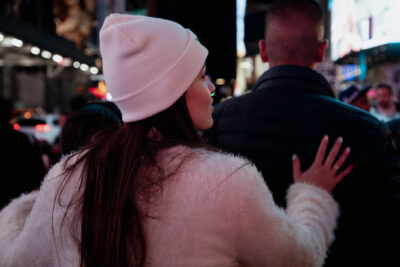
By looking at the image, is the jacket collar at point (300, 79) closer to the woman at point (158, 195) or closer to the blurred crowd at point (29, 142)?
the woman at point (158, 195)

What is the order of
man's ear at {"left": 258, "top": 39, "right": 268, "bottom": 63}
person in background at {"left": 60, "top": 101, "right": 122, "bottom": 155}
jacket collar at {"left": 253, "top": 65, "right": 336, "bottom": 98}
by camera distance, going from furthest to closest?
1. person in background at {"left": 60, "top": 101, "right": 122, "bottom": 155}
2. man's ear at {"left": 258, "top": 39, "right": 268, "bottom": 63}
3. jacket collar at {"left": 253, "top": 65, "right": 336, "bottom": 98}

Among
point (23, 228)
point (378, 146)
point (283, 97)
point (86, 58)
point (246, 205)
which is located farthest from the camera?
point (86, 58)

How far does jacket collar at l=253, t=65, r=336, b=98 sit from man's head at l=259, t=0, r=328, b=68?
117mm

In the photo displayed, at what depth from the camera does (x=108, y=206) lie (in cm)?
136

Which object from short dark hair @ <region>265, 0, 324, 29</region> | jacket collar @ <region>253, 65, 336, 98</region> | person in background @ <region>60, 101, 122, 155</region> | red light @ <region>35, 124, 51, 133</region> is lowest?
red light @ <region>35, 124, 51, 133</region>

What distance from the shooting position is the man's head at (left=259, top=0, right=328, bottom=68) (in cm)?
243

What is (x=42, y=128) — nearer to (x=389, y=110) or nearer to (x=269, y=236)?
(x=389, y=110)

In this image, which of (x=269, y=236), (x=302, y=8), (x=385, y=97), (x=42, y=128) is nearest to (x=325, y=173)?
(x=269, y=236)

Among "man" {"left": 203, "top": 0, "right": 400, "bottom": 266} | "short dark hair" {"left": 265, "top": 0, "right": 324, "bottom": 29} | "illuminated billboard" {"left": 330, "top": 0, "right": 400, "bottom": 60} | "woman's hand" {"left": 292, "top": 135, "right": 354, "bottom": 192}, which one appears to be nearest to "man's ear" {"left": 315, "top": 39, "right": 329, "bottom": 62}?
"man" {"left": 203, "top": 0, "right": 400, "bottom": 266}

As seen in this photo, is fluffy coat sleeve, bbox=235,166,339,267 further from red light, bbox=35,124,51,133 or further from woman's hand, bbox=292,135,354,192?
red light, bbox=35,124,51,133

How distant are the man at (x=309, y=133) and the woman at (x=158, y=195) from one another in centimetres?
47

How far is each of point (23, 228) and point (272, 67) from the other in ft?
5.50

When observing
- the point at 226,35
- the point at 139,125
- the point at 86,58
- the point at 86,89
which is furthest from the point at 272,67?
the point at 86,89

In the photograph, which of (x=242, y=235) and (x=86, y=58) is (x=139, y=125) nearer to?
(x=242, y=235)
